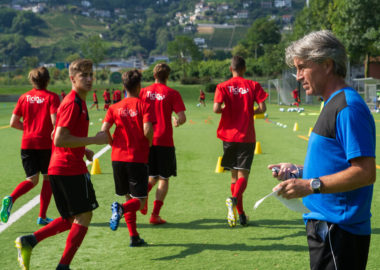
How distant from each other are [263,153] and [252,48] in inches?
5922

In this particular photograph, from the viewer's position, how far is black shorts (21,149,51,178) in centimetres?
654

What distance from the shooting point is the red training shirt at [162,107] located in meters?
6.66

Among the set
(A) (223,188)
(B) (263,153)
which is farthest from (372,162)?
(B) (263,153)

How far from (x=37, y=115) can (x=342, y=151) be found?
4.66 meters

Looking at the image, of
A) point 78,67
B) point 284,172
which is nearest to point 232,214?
point 78,67

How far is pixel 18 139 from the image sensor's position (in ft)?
58.1

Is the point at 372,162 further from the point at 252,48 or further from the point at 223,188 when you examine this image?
the point at 252,48

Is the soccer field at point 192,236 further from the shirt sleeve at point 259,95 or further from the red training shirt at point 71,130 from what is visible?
the shirt sleeve at point 259,95

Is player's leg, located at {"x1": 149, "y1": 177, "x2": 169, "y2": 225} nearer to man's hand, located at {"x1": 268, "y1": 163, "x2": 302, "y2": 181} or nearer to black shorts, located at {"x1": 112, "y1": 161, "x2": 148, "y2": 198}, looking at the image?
black shorts, located at {"x1": 112, "y1": 161, "x2": 148, "y2": 198}

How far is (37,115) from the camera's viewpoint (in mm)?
6453

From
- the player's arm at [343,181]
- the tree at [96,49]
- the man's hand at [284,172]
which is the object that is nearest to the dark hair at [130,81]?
the man's hand at [284,172]

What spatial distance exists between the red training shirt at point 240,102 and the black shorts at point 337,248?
12.8 ft

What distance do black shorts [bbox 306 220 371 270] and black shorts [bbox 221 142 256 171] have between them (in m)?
3.89

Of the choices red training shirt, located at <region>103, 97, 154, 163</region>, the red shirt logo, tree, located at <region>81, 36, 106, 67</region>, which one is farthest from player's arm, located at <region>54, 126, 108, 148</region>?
tree, located at <region>81, 36, 106, 67</region>
